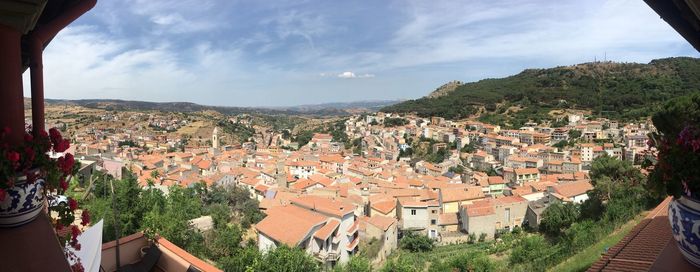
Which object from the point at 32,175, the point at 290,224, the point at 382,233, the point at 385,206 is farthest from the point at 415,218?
the point at 32,175

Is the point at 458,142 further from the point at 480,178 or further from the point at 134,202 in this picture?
the point at 134,202

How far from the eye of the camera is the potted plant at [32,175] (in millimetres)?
1291

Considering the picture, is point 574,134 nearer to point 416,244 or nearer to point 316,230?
point 416,244

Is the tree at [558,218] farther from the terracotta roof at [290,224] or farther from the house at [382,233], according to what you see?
the terracotta roof at [290,224]

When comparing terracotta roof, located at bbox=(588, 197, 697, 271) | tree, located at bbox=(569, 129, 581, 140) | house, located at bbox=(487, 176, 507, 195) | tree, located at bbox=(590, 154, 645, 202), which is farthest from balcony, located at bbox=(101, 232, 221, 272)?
tree, located at bbox=(569, 129, 581, 140)

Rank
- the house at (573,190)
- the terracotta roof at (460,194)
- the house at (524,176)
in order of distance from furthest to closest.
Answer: the house at (524,176) → the terracotta roof at (460,194) → the house at (573,190)

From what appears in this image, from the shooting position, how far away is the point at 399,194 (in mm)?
25984

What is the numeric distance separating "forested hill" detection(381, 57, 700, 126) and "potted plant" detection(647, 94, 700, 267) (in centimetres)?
6012

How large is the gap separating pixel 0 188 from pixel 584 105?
7538 cm

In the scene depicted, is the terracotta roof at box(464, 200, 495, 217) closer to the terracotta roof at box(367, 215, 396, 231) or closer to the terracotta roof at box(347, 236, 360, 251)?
the terracotta roof at box(367, 215, 396, 231)

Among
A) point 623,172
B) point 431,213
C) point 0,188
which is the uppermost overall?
point 0,188

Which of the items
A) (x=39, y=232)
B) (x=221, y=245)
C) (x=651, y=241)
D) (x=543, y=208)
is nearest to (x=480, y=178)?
(x=543, y=208)

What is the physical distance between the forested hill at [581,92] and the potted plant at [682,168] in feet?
197

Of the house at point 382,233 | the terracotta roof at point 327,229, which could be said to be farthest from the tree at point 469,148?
the terracotta roof at point 327,229
